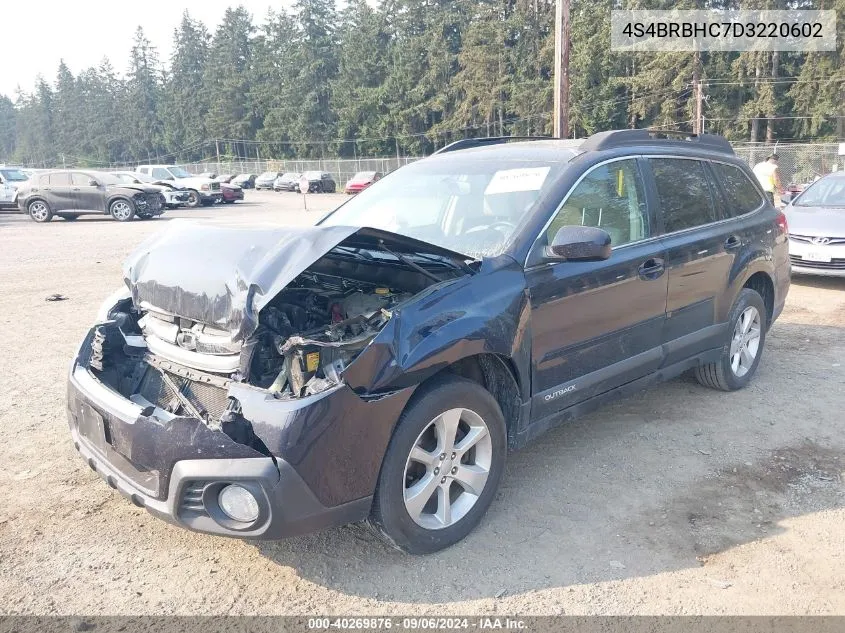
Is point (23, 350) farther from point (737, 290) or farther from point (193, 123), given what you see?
point (193, 123)

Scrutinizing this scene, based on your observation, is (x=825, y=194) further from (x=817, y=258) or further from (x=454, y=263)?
(x=454, y=263)

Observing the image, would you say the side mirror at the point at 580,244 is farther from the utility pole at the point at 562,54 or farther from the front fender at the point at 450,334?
the utility pole at the point at 562,54

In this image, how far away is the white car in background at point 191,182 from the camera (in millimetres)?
27656

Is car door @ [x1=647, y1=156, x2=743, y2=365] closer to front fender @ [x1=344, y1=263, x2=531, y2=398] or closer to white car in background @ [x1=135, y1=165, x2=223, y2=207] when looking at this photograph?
front fender @ [x1=344, y1=263, x2=531, y2=398]

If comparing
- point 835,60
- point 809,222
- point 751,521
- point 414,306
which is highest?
point 835,60

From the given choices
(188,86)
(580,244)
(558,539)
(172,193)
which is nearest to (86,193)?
(172,193)

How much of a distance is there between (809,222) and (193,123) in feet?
308

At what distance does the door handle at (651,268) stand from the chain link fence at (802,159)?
104ft

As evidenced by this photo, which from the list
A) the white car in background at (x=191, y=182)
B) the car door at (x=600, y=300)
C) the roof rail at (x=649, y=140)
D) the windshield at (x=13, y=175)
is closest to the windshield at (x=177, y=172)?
the white car in background at (x=191, y=182)

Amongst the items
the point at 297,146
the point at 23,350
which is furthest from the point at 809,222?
the point at 297,146

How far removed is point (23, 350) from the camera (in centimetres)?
627

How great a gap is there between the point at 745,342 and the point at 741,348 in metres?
0.07

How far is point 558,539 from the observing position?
125 inches

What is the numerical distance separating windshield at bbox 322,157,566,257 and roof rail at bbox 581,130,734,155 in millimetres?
369
